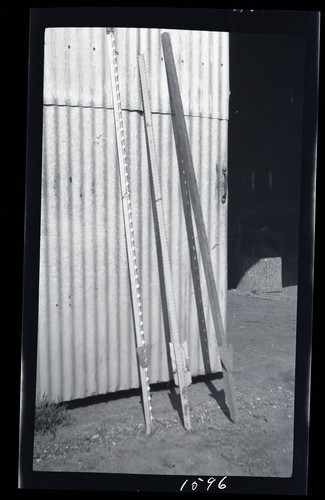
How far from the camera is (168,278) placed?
106 inches

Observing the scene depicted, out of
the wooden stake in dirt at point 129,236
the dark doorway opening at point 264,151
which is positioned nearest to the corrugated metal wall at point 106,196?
the wooden stake in dirt at point 129,236

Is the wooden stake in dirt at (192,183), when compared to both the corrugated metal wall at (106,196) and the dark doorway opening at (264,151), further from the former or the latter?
the dark doorway opening at (264,151)

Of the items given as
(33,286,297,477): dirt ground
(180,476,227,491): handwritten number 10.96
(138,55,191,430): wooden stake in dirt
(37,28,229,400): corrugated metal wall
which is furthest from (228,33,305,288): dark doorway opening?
Answer: (180,476,227,491): handwritten number 10.96

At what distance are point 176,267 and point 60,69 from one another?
163cm

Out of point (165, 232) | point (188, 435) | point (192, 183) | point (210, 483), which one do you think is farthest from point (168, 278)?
point (210, 483)

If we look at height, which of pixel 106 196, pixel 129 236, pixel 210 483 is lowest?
pixel 210 483

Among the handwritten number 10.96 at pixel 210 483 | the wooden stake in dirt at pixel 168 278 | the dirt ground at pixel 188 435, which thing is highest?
the wooden stake in dirt at pixel 168 278

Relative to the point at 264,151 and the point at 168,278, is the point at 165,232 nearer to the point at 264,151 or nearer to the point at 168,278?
the point at 168,278

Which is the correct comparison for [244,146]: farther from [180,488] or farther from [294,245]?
[180,488]

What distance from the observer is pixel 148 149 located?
2832 mm

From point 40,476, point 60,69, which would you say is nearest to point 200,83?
point 60,69

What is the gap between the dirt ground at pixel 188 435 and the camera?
8.05 feet

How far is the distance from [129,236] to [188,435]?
1415 millimetres

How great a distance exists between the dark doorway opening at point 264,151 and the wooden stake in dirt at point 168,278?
3.46 m
